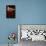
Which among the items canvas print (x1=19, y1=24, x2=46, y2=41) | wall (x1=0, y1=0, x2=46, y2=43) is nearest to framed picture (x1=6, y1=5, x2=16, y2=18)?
wall (x1=0, y1=0, x2=46, y2=43)

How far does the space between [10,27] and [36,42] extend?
2.66ft

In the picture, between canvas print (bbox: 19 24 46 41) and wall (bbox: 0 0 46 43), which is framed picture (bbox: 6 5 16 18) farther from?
canvas print (bbox: 19 24 46 41)

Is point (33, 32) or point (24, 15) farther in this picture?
point (24, 15)

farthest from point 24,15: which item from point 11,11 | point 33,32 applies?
point 33,32

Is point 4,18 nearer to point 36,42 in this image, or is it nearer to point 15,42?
point 15,42

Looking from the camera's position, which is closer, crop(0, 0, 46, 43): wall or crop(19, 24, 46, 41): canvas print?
crop(19, 24, 46, 41): canvas print

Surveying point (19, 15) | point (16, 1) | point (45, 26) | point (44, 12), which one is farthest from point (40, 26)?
point (16, 1)

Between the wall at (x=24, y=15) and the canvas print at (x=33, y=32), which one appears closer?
the canvas print at (x=33, y=32)

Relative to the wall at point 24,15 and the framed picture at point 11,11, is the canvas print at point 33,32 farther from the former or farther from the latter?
the framed picture at point 11,11

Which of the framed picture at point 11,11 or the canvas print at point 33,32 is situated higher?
the framed picture at point 11,11

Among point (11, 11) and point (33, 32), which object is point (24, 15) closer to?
point (11, 11)

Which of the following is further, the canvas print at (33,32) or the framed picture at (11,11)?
the framed picture at (11,11)

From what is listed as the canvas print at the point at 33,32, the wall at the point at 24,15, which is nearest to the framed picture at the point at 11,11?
the wall at the point at 24,15

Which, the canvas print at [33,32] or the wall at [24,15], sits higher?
the wall at [24,15]
